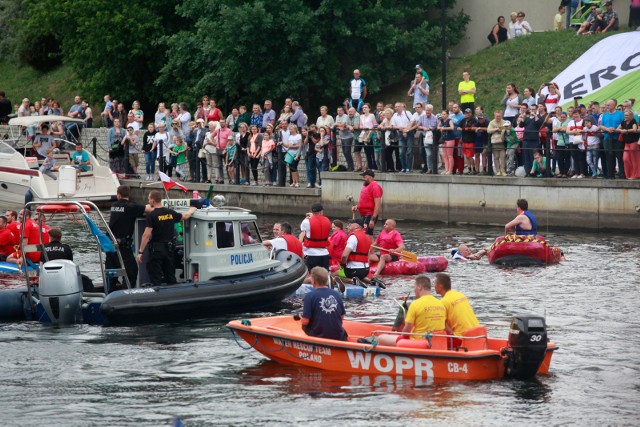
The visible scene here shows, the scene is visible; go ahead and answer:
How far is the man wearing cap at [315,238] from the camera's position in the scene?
2258 cm

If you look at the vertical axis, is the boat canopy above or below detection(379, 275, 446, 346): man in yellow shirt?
above

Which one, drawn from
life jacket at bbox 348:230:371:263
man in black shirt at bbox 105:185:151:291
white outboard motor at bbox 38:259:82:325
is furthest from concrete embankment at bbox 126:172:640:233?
white outboard motor at bbox 38:259:82:325

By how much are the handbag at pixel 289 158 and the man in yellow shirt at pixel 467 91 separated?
474 cm

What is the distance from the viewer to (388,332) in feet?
53.4

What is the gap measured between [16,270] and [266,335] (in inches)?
331

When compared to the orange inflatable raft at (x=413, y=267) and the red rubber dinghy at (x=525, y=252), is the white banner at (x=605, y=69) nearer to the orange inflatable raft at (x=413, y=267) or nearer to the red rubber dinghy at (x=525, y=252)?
the red rubber dinghy at (x=525, y=252)

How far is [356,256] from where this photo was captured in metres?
22.8

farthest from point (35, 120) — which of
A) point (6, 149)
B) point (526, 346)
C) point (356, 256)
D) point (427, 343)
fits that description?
point (526, 346)

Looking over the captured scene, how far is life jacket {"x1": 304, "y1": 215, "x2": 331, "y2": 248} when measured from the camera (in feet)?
74.0

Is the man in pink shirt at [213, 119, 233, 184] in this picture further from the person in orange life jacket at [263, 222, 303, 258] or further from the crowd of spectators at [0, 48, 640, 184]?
the person in orange life jacket at [263, 222, 303, 258]

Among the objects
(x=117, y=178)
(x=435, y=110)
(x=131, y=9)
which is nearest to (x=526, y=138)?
(x=435, y=110)

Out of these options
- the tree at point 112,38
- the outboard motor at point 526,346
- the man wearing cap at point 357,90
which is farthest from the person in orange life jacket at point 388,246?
the tree at point 112,38

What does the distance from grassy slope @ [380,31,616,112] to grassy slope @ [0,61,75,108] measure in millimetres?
18453

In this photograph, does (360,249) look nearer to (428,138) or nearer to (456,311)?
(456,311)
